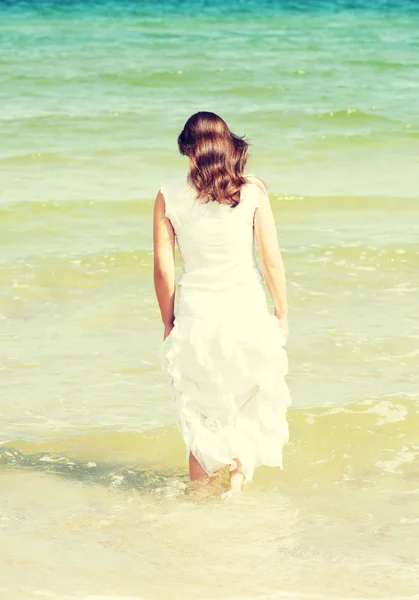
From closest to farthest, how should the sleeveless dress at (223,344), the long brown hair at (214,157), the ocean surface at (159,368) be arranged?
the ocean surface at (159,368)
the long brown hair at (214,157)
the sleeveless dress at (223,344)

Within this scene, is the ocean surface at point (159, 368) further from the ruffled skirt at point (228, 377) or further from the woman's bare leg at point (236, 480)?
the ruffled skirt at point (228, 377)

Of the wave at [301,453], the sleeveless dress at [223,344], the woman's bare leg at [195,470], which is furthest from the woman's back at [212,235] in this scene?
the wave at [301,453]

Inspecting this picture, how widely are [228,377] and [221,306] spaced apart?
1.02ft

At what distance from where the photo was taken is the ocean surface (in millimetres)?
4008

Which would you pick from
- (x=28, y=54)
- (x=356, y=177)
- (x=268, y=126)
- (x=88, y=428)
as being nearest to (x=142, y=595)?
(x=88, y=428)

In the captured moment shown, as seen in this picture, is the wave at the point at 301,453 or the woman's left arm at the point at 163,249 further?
the wave at the point at 301,453

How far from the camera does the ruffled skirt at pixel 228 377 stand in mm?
4305

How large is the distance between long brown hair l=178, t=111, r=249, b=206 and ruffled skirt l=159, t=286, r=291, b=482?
437mm

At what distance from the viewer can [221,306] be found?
4289mm

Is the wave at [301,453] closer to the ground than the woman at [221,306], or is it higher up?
closer to the ground

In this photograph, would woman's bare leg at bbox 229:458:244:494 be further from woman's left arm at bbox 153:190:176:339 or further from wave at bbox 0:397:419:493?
woman's left arm at bbox 153:190:176:339

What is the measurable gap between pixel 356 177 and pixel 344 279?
16.0 ft

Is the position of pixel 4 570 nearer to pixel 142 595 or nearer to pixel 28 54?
pixel 142 595

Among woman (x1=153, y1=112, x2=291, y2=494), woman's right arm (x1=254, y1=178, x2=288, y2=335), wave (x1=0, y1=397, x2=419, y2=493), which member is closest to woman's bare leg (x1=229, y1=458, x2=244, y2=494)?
woman (x1=153, y1=112, x2=291, y2=494)
